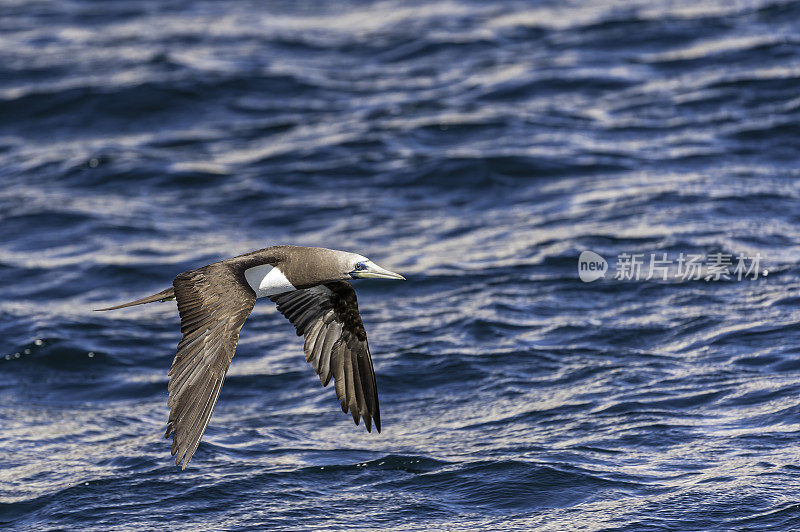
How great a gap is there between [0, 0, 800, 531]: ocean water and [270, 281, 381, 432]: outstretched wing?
0.77 metres

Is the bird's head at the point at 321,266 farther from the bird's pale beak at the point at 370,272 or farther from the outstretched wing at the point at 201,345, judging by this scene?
the outstretched wing at the point at 201,345

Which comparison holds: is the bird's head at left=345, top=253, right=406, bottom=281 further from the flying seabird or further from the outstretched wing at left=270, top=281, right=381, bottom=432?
the outstretched wing at left=270, top=281, right=381, bottom=432

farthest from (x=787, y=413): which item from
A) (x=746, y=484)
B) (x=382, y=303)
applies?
(x=382, y=303)

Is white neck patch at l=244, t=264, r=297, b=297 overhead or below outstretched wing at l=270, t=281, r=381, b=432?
overhead

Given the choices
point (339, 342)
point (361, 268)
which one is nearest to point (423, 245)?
point (339, 342)

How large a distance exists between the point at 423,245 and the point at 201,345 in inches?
266

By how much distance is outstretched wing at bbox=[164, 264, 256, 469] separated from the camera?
7285 mm

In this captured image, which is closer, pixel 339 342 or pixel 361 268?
pixel 361 268

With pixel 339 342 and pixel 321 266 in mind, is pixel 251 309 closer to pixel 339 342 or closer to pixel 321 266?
pixel 321 266

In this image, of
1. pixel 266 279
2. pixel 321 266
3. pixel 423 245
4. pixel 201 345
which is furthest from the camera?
pixel 423 245

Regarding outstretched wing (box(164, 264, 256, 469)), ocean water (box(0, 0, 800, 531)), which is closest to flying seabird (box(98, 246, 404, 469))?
outstretched wing (box(164, 264, 256, 469))

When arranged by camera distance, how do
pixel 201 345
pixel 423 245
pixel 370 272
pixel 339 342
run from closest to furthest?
1. pixel 201 345
2. pixel 370 272
3. pixel 339 342
4. pixel 423 245

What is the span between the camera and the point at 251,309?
769 centimetres

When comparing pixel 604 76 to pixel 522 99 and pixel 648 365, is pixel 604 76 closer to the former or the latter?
pixel 522 99
